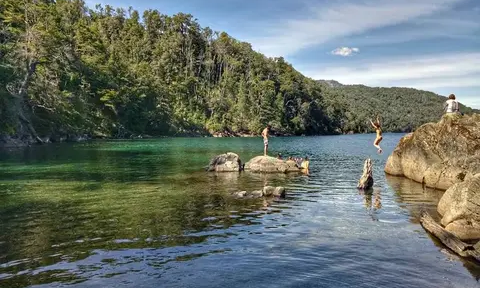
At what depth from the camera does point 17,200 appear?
22.6m

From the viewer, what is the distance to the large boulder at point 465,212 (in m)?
15.8

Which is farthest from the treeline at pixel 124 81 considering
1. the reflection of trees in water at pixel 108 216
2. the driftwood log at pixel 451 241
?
the driftwood log at pixel 451 241

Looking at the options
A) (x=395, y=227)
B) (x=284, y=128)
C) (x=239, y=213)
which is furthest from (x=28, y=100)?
(x=284, y=128)

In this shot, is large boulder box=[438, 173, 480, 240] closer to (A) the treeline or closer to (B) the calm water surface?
(B) the calm water surface

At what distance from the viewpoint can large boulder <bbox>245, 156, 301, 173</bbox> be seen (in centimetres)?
3769

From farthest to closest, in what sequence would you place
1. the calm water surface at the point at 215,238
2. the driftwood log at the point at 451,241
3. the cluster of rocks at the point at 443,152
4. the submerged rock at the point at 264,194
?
the cluster of rocks at the point at 443,152 < the submerged rock at the point at 264,194 < the driftwood log at the point at 451,241 < the calm water surface at the point at 215,238

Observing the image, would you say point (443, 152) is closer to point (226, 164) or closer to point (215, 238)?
point (226, 164)

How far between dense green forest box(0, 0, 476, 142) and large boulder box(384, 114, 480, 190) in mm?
62608

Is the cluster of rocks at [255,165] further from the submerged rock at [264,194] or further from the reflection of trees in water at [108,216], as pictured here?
the submerged rock at [264,194]

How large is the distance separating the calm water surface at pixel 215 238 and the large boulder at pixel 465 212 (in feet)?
4.25

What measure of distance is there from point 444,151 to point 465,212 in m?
13.9

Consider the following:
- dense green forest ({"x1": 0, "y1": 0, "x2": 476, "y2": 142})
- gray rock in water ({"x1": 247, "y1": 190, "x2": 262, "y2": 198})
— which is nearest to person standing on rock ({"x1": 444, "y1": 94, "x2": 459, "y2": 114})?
gray rock in water ({"x1": 247, "y1": 190, "x2": 262, "y2": 198})

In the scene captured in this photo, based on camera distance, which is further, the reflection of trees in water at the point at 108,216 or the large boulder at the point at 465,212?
the large boulder at the point at 465,212

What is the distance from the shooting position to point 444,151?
28.8m
